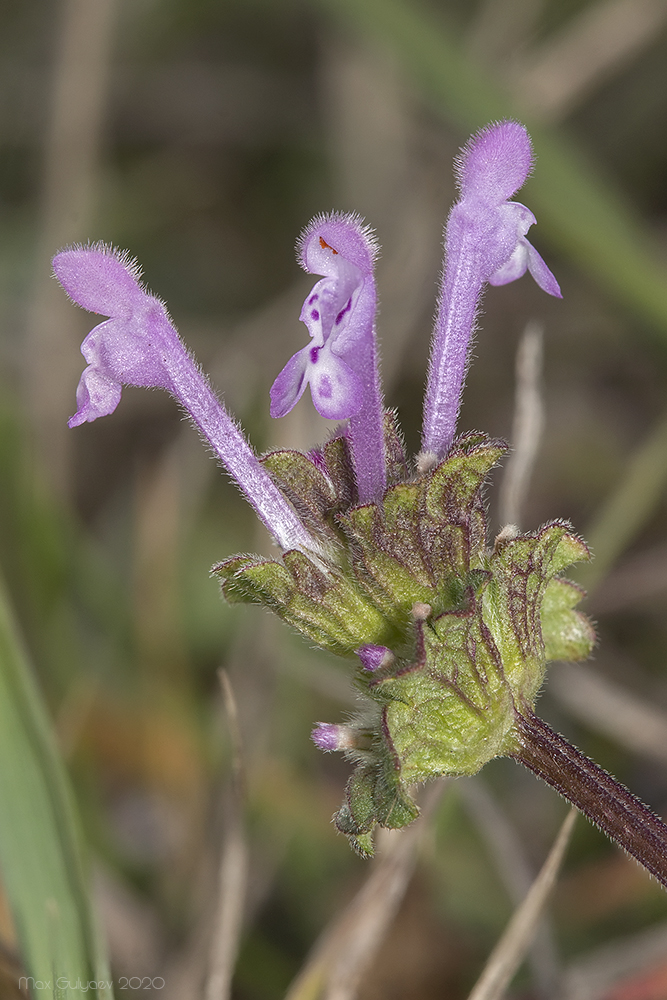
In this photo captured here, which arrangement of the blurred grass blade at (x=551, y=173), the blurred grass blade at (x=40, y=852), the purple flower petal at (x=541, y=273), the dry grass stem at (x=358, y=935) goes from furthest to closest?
the blurred grass blade at (x=551, y=173)
the dry grass stem at (x=358, y=935)
the blurred grass blade at (x=40, y=852)
the purple flower petal at (x=541, y=273)

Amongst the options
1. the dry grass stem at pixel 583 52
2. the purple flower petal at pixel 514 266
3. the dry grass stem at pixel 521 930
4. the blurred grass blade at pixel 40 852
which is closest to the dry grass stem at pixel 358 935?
the dry grass stem at pixel 521 930

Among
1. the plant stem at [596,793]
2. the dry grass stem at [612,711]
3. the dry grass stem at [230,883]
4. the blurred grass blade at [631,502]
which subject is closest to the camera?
the plant stem at [596,793]

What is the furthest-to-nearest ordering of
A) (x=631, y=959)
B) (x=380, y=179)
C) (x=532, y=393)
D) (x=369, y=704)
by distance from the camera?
(x=380, y=179) → (x=532, y=393) → (x=631, y=959) → (x=369, y=704)

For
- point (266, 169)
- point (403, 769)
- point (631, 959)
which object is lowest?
point (631, 959)

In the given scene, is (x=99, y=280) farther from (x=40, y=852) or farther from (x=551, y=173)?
(x=551, y=173)

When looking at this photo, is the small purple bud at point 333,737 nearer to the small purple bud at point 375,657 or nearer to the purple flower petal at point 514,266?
the small purple bud at point 375,657

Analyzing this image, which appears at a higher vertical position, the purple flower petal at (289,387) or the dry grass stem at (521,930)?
the purple flower petal at (289,387)

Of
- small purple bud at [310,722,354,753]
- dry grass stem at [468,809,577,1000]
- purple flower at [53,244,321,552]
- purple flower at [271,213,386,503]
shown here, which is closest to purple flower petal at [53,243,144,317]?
purple flower at [53,244,321,552]

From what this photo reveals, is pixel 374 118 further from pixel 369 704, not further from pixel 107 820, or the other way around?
pixel 369 704

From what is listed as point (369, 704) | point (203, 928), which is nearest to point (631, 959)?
point (203, 928)
